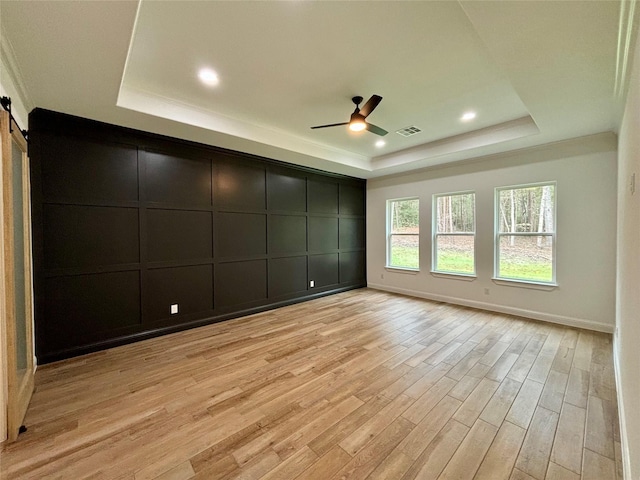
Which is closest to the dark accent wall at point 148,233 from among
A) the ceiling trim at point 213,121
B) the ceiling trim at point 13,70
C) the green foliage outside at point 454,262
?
the ceiling trim at point 13,70

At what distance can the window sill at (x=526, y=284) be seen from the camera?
4.01 meters

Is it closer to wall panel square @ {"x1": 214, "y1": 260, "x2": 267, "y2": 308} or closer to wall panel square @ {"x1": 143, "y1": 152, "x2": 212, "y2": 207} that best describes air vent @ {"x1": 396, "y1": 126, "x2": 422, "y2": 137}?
wall panel square @ {"x1": 143, "y1": 152, "x2": 212, "y2": 207}

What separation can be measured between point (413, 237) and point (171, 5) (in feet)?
17.5

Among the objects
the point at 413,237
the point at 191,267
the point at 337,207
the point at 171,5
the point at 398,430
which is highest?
the point at 171,5

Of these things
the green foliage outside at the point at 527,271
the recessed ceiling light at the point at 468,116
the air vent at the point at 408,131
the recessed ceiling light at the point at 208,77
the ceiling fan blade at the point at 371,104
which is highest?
the air vent at the point at 408,131

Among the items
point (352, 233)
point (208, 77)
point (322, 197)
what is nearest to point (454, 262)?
point (352, 233)

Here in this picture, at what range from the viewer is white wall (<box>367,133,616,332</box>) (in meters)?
3.57

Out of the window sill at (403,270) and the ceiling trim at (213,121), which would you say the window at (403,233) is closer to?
the window sill at (403,270)

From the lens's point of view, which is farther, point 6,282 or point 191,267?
point 191,267

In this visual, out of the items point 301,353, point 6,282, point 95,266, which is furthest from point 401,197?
point 6,282

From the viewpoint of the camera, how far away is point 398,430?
1.84m

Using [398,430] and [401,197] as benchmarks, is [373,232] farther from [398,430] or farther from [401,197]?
[398,430]

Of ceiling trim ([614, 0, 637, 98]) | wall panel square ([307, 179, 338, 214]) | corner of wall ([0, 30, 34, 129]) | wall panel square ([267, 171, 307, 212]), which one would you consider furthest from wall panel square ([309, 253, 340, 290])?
ceiling trim ([614, 0, 637, 98])

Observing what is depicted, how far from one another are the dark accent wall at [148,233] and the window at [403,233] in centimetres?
216
